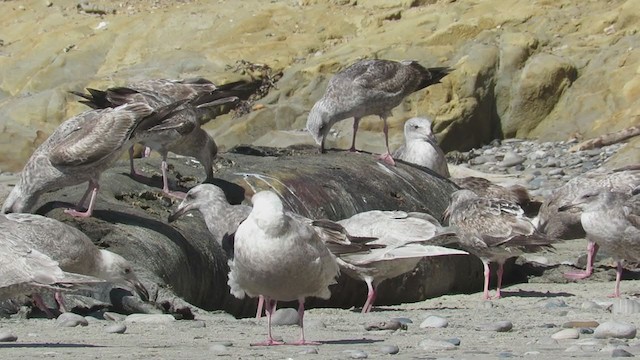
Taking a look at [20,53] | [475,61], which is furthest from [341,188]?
[20,53]

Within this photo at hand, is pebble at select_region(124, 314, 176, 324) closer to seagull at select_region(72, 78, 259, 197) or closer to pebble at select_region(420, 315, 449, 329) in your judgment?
pebble at select_region(420, 315, 449, 329)

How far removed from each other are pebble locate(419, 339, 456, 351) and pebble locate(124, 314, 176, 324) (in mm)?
1745

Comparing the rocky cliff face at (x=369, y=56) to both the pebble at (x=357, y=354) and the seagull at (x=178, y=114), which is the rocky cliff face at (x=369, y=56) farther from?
the pebble at (x=357, y=354)

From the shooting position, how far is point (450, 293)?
12008 millimetres

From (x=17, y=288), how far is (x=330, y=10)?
2199cm

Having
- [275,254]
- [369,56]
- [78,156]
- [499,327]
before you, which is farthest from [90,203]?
[369,56]

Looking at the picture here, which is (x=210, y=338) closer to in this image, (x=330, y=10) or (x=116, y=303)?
(x=116, y=303)

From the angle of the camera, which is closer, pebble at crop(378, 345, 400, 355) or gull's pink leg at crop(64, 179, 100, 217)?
pebble at crop(378, 345, 400, 355)

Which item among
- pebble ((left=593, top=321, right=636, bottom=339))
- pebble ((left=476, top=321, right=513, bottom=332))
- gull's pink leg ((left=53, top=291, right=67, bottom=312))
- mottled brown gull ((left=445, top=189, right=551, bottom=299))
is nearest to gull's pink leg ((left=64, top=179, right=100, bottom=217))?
gull's pink leg ((left=53, top=291, right=67, bottom=312))

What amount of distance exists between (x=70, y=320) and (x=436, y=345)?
226 cm

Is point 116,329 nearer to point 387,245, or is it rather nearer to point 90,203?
point 90,203

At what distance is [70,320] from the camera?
7.74 m

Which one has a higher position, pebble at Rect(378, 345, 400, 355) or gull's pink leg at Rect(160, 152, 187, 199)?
gull's pink leg at Rect(160, 152, 187, 199)

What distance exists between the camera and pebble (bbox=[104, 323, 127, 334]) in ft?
24.2
